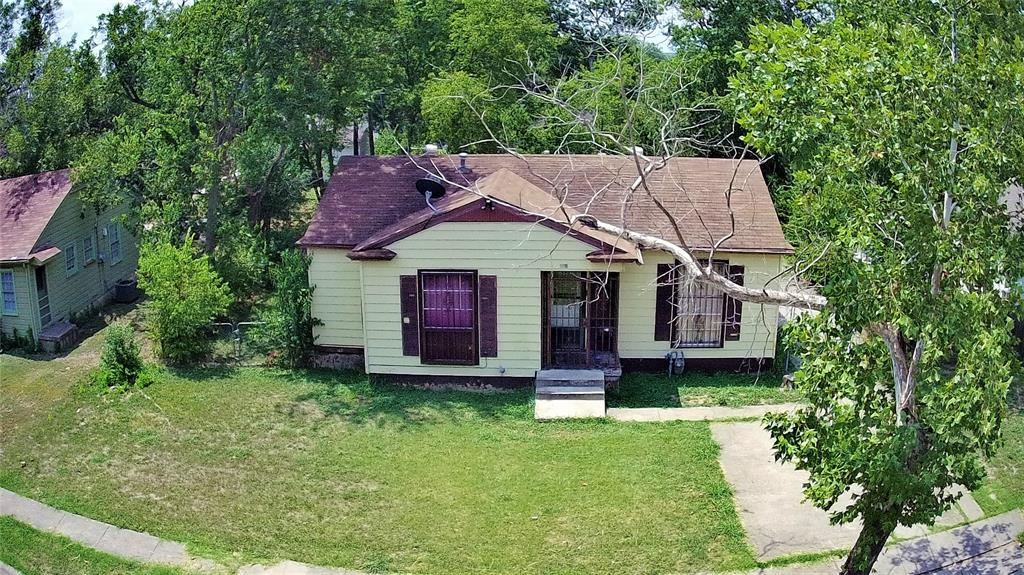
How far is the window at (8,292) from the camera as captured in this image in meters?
17.7

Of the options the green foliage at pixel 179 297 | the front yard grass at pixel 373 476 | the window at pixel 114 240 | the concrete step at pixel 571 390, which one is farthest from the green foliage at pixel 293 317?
the window at pixel 114 240

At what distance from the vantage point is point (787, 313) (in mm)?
18922

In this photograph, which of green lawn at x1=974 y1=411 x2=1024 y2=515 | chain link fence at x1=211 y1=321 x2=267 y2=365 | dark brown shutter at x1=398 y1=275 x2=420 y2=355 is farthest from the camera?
chain link fence at x1=211 y1=321 x2=267 y2=365

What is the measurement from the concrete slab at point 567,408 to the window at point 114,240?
11424mm

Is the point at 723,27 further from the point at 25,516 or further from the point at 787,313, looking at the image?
the point at 25,516

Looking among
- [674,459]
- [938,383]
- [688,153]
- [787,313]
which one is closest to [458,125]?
[688,153]

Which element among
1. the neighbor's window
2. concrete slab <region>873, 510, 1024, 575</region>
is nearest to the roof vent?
the neighbor's window

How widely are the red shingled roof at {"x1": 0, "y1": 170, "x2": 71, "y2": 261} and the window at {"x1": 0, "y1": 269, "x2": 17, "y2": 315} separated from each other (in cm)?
43

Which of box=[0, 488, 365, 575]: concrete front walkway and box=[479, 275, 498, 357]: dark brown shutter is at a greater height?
box=[479, 275, 498, 357]: dark brown shutter

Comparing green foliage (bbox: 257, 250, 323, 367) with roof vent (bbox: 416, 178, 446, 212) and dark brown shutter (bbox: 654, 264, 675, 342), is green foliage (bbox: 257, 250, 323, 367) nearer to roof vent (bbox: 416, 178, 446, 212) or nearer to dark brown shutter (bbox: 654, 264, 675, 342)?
roof vent (bbox: 416, 178, 446, 212)

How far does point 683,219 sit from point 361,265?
219 inches

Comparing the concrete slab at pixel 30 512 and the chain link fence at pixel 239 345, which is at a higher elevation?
the chain link fence at pixel 239 345

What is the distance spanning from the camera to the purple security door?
50.6 feet

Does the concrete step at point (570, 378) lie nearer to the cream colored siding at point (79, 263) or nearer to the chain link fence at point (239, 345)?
the chain link fence at point (239, 345)
